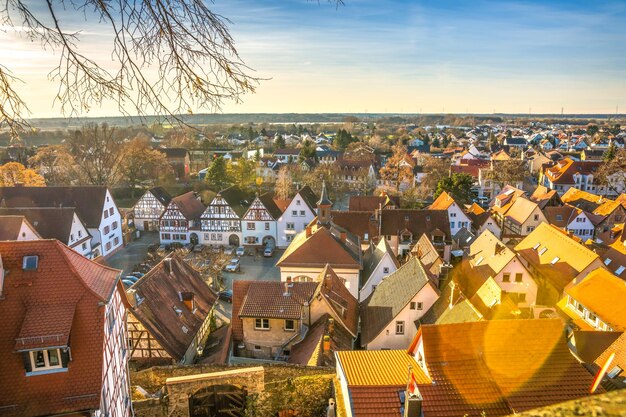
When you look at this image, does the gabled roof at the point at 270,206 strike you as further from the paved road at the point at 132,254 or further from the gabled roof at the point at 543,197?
the gabled roof at the point at 543,197

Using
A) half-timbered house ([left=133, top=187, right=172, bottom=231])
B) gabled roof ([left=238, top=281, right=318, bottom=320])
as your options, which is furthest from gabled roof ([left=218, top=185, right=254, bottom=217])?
gabled roof ([left=238, top=281, right=318, bottom=320])

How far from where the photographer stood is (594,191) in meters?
63.3

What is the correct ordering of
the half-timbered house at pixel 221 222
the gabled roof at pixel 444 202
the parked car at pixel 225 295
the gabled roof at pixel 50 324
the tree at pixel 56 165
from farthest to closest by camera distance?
1. the tree at pixel 56 165
2. the half-timbered house at pixel 221 222
3. the gabled roof at pixel 444 202
4. the parked car at pixel 225 295
5. the gabled roof at pixel 50 324

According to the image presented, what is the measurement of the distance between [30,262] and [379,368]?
9443 mm

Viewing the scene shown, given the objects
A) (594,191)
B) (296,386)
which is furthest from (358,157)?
(296,386)

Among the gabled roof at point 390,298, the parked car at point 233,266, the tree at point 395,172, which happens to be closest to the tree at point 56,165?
the parked car at point 233,266

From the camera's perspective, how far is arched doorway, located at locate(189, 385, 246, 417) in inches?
507

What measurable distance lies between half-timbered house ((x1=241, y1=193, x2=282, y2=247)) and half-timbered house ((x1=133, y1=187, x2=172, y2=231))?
972 centimetres

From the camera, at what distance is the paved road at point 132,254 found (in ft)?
115

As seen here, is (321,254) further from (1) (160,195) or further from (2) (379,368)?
(1) (160,195)

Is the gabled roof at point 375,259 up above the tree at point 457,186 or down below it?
below

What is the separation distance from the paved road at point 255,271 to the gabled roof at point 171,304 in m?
9.13

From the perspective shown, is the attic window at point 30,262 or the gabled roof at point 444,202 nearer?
the attic window at point 30,262

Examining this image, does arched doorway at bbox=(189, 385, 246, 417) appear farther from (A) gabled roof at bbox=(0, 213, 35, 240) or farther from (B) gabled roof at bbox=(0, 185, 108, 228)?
(B) gabled roof at bbox=(0, 185, 108, 228)
